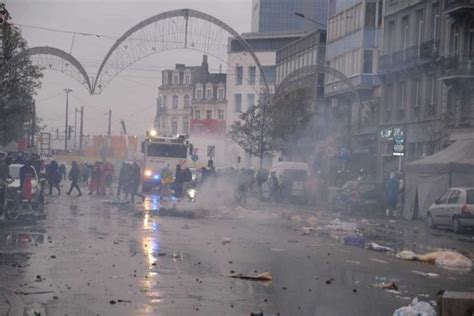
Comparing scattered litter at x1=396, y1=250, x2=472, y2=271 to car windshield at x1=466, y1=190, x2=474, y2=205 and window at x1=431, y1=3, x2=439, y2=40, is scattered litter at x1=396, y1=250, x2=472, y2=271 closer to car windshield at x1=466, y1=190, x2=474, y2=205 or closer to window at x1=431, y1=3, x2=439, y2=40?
car windshield at x1=466, y1=190, x2=474, y2=205

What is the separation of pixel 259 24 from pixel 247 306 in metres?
121

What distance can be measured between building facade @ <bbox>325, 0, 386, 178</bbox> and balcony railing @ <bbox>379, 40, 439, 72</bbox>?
397cm

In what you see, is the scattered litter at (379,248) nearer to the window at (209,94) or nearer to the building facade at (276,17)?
the window at (209,94)

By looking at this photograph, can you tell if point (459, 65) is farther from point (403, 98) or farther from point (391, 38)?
point (391, 38)

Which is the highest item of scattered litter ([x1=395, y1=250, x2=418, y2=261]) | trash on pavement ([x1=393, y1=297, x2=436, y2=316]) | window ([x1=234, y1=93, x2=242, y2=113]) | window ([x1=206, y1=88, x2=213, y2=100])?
window ([x1=206, y1=88, x2=213, y2=100])

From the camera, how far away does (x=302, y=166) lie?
4600cm

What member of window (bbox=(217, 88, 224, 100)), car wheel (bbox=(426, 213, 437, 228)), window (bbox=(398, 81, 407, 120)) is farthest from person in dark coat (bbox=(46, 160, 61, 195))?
window (bbox=(217, 88, 224, 100))

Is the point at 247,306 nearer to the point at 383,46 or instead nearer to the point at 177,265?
the point at 177,265

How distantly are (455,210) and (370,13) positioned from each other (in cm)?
3222

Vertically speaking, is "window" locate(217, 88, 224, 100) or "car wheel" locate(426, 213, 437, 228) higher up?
Result: "window" locate(217, 88, 224, 100)

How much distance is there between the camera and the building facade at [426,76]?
41000 mm

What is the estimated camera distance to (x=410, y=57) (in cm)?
4784

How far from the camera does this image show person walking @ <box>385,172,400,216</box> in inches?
1403

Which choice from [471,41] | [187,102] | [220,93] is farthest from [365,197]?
[187,102]
